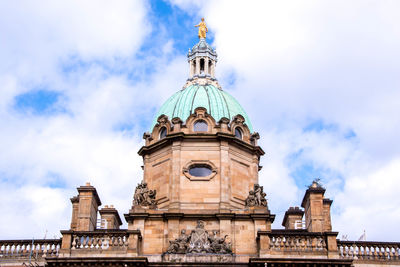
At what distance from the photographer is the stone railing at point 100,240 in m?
35.1

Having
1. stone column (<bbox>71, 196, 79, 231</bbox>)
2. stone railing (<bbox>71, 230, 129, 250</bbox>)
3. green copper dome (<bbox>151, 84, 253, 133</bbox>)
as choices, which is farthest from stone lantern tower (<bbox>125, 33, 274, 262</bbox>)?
stone column (<bbox>71, 196, 79, 231</bbox>)

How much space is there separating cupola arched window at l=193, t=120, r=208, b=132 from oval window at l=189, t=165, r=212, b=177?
2724 mm

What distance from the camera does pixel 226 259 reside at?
113 ft

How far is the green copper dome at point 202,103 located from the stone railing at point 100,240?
10.1 metres

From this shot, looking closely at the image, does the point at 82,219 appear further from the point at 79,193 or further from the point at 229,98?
the point at 229,98

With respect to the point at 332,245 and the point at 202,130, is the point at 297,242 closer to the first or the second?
the point at 332,245

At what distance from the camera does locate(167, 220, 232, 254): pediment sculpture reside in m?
35.0

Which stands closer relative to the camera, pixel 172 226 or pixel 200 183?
pixel 172 226

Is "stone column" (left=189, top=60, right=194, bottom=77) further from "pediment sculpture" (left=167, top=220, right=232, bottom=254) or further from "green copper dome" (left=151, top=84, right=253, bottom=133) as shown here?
"pediment sculpture" (left=167, top=220, right=232, bottom=254)

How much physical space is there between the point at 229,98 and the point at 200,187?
8397 millimetres

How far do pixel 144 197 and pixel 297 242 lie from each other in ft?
32.0

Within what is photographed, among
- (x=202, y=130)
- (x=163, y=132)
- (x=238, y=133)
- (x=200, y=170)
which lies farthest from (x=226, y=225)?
(x=163, y=132)

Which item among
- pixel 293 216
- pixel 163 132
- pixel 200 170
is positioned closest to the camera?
pixel 200 170

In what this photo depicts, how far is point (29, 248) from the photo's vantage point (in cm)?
3541
